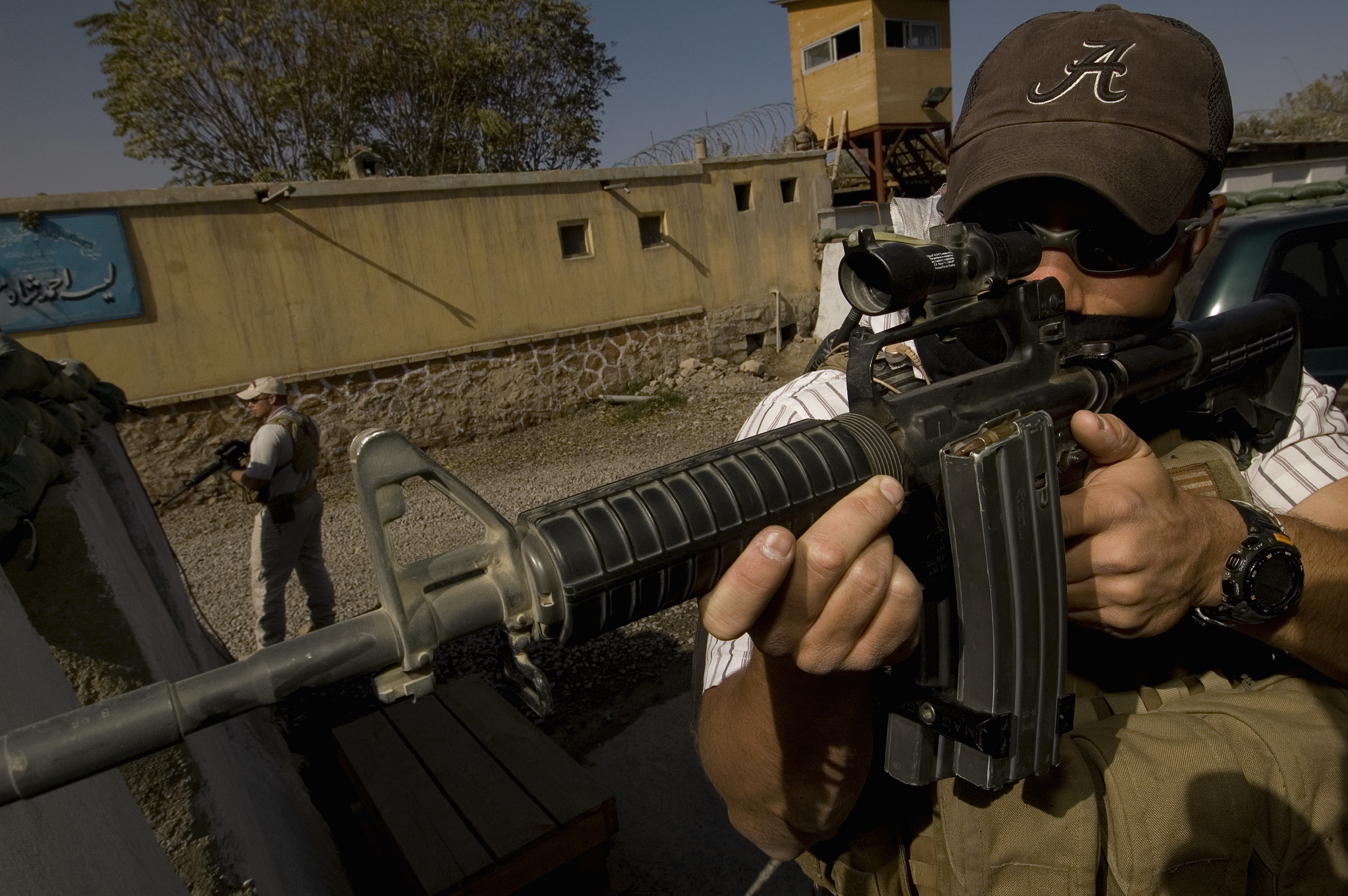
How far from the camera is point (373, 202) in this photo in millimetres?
10602

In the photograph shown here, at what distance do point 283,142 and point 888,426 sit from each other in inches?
858

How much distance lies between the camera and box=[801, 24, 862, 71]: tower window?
719 inches

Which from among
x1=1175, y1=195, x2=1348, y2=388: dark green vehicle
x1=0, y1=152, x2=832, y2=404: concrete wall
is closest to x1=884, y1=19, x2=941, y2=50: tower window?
x1=0, y1=152, x2=832, y2=404: concrete wall

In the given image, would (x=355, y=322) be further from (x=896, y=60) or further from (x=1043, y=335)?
(x=896, y=60)

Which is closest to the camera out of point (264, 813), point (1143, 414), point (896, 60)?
point (1143, 414)

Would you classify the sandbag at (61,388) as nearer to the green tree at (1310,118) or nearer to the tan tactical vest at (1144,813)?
the tan tactical vest at (1144,813)

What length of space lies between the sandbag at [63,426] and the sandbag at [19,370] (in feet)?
0.34

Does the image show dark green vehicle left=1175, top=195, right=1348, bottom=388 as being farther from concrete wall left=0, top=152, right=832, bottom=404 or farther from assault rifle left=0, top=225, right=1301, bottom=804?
concrete wall left=0, top=152, right=832, bottom=404

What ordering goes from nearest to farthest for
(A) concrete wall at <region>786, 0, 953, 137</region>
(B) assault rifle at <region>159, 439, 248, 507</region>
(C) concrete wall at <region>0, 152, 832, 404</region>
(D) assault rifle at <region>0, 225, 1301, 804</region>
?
(D) assault rifle at <region>0, 225, 1301, 804</region>
(B) assault rifle at <region>159, 439, 248, 507</region>
(C) concrete wall at <region>0, 152, 832, 404</region>
(A) concrete wall at <region>786, 0, 953, 137</region>

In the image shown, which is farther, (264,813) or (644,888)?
(644,888)

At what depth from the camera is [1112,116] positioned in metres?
1.71

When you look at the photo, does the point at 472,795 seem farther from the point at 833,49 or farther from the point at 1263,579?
the point at 833,49

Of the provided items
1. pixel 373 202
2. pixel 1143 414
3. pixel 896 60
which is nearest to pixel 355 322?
pixel 373 202

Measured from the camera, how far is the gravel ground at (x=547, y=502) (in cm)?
491
